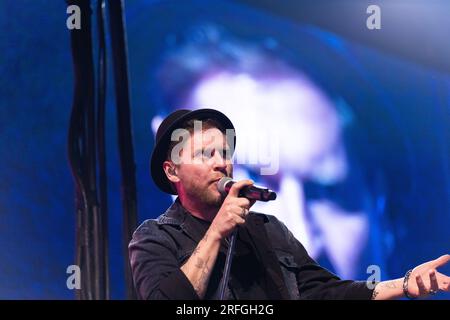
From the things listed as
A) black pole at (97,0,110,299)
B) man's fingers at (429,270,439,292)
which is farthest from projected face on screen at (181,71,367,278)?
man's fingers at (429,270,439,292)

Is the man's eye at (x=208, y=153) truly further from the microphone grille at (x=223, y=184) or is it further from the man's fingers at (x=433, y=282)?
the man's fingers at (x=433, y=282)

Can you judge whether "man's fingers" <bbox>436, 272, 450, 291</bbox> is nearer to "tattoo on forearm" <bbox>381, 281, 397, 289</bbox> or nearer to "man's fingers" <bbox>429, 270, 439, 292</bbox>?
"man's fingers" <bbox>429, 270, 439, 292</bbox>

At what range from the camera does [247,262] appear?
2174 mm

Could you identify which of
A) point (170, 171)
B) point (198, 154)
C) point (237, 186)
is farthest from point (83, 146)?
point (237, 186)

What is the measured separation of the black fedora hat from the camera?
2248mm

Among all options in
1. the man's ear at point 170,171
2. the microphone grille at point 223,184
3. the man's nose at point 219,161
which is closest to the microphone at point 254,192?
the microphone grille at point 223,184

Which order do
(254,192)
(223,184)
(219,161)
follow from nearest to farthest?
1. (254,192)
2. (223,184)
3. (219,161)

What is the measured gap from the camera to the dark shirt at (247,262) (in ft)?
6.63

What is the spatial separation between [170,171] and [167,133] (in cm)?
14

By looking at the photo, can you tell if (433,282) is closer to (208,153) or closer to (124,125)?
(208,153)

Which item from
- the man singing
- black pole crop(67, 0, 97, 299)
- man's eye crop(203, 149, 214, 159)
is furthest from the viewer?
black pole crop(67, 0, 97, 299)

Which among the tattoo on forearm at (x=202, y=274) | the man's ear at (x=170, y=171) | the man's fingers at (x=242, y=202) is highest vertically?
the man's ear at (x=170, y=171)

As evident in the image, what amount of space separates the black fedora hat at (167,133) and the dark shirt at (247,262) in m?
0.14
